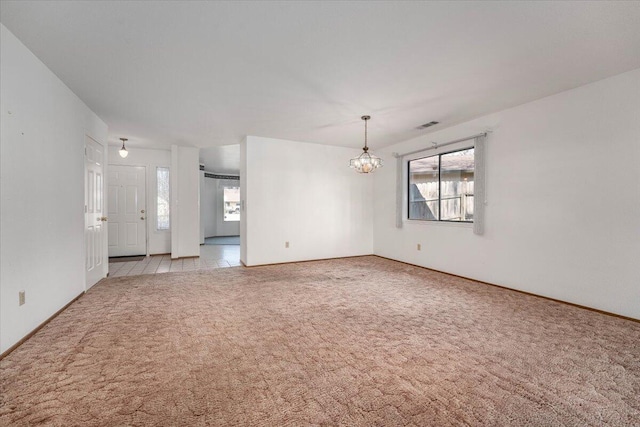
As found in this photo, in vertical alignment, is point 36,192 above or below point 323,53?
below

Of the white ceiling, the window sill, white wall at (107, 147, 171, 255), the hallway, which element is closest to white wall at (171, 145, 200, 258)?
the hallway

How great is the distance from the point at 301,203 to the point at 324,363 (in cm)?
437

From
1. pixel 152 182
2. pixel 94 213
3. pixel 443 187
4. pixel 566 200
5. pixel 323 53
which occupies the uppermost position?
pixel 323 53

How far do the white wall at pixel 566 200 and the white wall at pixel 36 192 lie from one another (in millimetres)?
5642

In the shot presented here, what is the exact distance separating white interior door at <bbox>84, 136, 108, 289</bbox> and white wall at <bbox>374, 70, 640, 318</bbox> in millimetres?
5844

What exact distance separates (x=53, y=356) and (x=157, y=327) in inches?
29.9

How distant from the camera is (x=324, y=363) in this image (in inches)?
84.6

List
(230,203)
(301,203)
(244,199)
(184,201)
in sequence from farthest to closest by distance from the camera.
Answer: (230,203), (184,201), (301,203), (244,199)

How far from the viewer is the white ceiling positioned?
6.95ft

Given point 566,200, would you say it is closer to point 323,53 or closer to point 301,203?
point 323,53

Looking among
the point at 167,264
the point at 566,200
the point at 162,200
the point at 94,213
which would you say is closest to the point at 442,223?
the point at 566,200

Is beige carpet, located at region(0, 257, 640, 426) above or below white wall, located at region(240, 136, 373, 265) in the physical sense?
below

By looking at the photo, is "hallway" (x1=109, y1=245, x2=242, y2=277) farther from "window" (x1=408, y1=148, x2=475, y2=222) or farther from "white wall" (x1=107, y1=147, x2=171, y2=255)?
"window" (x1=408, y1=148, x2=475, y2=222)

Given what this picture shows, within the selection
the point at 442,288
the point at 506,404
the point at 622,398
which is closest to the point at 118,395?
the point at 506,404
